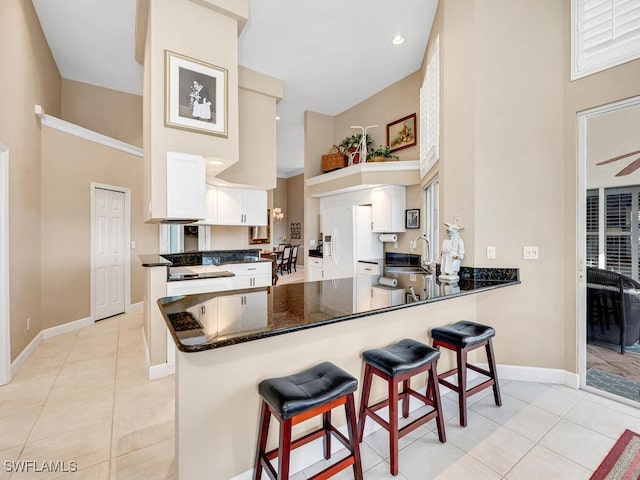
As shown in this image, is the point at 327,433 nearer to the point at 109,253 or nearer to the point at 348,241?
the point at 348,241

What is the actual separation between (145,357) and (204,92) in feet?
9.14

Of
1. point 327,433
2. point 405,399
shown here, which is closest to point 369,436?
point 405,399

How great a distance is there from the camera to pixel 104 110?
5266mm

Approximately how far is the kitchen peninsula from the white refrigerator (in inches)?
114

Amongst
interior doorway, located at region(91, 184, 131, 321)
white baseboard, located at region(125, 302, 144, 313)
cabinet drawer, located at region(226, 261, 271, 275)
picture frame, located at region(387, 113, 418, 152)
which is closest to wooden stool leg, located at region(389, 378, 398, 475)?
cabinet drawer, located at region(226, 261, 271, 275)


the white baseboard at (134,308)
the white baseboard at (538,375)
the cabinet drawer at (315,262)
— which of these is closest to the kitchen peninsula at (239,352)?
the white baseboard at (538,375)

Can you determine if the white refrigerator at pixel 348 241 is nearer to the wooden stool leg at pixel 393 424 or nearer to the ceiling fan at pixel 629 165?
the ceiling fan at pixel 629 165

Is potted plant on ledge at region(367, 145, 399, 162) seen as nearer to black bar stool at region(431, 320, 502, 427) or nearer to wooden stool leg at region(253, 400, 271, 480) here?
black bar stool at region(431, 320, 502, 427)

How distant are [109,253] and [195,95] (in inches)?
128

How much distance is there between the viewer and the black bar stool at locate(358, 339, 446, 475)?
1.67m

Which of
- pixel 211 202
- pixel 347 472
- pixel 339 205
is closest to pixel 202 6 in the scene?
pixel 211 202

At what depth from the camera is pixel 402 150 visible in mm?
4910

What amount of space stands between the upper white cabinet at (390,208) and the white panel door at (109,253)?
4173mm

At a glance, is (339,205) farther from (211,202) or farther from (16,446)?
(16,446)
